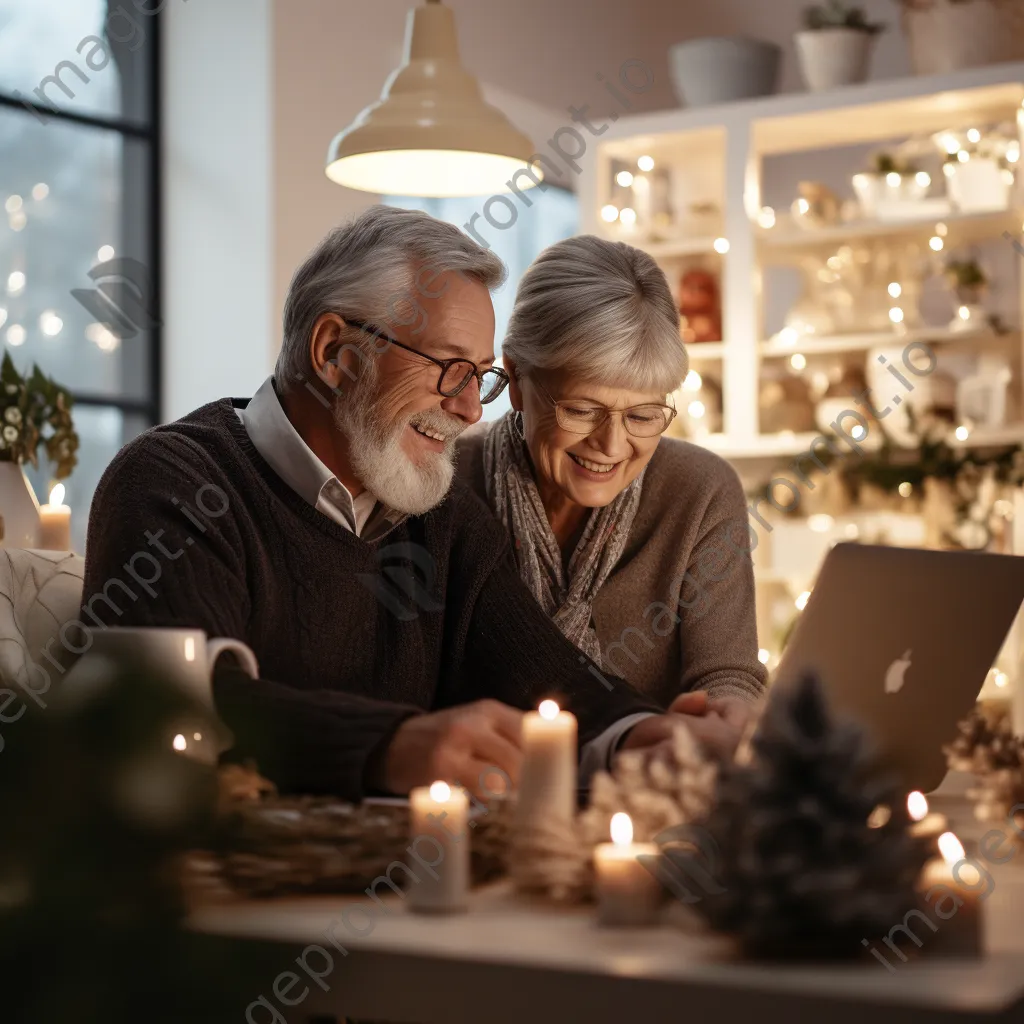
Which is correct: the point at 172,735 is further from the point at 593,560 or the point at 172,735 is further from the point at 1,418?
the point at 1,418

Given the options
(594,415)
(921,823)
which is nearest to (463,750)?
(921,823)

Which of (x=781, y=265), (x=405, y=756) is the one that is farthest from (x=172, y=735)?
(x=781, y=265)

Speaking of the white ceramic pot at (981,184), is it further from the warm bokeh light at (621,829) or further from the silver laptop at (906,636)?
the warm bokeh light at (621,829)

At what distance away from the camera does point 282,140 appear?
4.41 m

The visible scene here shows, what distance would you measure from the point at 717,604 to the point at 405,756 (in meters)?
0.94

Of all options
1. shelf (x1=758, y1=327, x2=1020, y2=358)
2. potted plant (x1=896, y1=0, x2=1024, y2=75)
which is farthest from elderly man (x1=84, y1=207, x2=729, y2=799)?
potted plant (x1=896, y1=0, x2=1024, y2=75)

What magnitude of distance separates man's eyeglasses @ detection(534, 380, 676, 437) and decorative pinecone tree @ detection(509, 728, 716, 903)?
1.02 m

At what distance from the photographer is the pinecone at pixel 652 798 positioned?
95cm

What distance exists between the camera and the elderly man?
1547 mm

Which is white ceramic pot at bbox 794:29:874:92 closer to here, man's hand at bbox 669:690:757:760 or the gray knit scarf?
the gray knit scarf

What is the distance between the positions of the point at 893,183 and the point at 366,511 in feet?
10.1

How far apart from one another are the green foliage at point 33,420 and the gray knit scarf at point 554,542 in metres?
0.68

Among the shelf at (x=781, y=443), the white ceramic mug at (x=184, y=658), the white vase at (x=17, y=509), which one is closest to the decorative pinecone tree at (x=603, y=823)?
the white ceramic mug at (x=184, y=658)

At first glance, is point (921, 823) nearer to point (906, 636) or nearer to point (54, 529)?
point (906, 636)
